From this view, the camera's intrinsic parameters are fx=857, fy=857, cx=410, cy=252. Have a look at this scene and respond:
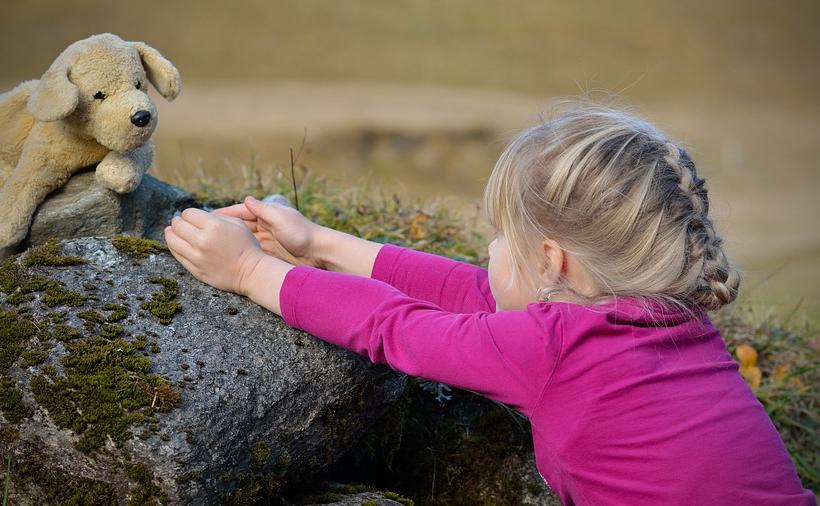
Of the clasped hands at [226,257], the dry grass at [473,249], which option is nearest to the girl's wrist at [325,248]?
the clasped hands at [226,257]

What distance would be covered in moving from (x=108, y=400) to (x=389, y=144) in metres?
10.8

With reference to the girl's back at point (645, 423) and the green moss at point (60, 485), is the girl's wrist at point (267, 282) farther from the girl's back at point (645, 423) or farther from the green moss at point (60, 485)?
the girl's back at point (645, 423)

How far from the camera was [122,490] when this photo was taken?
176cm

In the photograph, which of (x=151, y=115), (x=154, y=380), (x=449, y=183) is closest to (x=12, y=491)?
(x=154, y=380)

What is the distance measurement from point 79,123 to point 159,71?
27cm

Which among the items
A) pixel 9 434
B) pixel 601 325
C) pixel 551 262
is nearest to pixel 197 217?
pixel 9 434

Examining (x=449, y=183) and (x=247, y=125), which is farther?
(x=247, y=125)

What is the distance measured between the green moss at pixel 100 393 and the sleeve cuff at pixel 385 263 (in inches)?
30.1

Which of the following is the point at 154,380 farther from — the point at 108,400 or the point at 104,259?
the point at 104,259

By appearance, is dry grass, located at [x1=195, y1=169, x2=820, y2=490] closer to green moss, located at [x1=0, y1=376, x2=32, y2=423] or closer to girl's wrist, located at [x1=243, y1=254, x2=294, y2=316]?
girl's wrist, located at [x1=243, y1=254, x2=294, y2=316]

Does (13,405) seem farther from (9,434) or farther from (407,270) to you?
(407,270)

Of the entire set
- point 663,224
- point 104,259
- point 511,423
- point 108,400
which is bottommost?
point 511,423

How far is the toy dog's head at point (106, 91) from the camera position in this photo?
2.23 metres

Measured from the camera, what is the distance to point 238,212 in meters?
2.33
